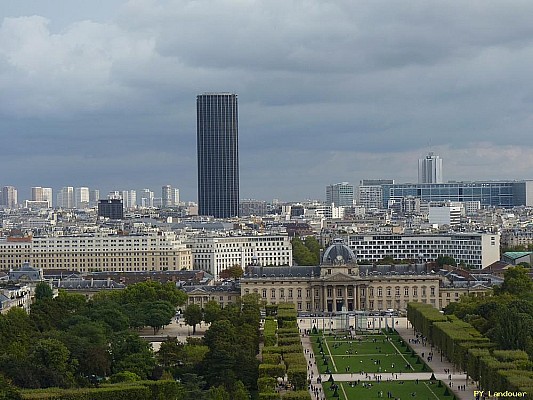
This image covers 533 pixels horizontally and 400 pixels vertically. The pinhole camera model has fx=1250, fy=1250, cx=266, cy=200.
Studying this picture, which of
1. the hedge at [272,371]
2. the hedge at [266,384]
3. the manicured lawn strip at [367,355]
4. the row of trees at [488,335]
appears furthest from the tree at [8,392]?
the row of trees at [488,335]

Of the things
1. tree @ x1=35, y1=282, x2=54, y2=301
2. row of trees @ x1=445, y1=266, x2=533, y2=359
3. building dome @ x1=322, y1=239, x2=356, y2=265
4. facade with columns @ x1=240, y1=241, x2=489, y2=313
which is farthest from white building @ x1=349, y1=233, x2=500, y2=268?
tree @ x1=35, y1=282, x2=54, y2=301

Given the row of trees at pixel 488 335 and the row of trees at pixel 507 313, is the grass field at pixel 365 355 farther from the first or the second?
the row of trees at pixel 507 313

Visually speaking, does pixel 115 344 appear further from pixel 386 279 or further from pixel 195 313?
pixel 386 279

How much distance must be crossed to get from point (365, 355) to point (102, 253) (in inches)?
2978

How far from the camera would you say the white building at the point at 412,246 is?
6491 inches

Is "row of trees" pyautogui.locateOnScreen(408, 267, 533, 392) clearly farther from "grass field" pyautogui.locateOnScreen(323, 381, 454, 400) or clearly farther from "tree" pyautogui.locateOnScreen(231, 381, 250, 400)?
"tree" pyautogui.locateOnScreen(231, 381, 250, 400)

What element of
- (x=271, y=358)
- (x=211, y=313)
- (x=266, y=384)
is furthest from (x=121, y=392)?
(x=211, y=313)

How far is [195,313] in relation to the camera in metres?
99.2

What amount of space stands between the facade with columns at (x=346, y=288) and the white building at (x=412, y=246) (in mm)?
44618

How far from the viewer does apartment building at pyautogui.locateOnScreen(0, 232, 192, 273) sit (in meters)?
153

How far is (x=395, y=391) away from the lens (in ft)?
221

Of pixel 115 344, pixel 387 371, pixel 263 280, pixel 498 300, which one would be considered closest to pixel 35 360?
pixel 115 344

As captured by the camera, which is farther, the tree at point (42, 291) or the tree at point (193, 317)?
the tree at point (42, 291)

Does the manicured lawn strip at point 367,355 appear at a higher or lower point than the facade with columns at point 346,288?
lower
